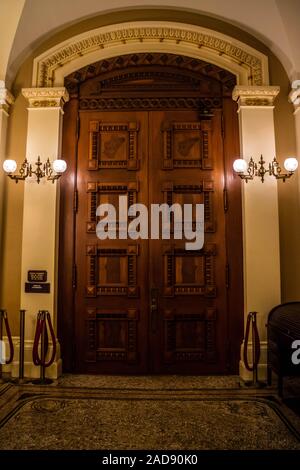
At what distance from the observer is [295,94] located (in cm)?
459

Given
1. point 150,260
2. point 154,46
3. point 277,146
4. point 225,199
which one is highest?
point 154,46

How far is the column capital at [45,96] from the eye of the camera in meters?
4.71

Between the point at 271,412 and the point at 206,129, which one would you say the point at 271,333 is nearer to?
the point at 271,412

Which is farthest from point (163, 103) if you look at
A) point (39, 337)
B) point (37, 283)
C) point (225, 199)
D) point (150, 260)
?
point (39, 337)

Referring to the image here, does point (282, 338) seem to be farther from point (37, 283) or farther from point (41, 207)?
point (41, 207)

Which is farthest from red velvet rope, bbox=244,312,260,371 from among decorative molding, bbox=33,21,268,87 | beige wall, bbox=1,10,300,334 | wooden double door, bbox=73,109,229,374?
decorative molding, bbox=33,21,268,87

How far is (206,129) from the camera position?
15.9 ft

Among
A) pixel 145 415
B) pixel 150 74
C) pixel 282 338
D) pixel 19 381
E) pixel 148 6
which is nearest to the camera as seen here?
pixel 145 415

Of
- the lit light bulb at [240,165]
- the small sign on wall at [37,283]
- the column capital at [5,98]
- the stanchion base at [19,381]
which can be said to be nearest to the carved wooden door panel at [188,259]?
the lit light bulb at [240,165]

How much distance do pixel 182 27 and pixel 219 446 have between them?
5.15 m

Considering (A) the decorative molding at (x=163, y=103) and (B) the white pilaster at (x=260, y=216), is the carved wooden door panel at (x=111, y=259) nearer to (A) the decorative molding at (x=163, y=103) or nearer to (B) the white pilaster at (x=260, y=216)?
(A) the decorative molding at (x=163, y=103)

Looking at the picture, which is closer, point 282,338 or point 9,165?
point 282,338

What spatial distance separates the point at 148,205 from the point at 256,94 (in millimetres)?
2143

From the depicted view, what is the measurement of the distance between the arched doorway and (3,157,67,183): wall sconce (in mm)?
329
